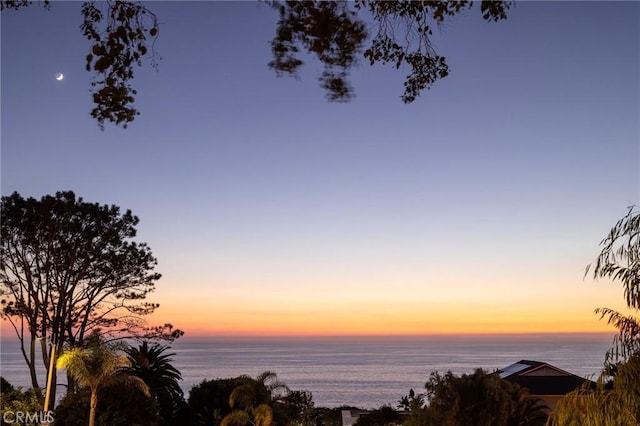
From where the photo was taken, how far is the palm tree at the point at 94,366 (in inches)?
819

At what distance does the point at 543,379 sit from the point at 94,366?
1925 cm

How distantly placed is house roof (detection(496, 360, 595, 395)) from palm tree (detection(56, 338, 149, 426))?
615 inches

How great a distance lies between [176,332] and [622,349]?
69.6 feet

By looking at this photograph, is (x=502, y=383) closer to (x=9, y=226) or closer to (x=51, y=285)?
(x=51, y=285)

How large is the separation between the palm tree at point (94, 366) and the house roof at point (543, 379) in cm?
1561

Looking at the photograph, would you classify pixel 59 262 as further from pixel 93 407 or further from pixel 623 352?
pixel 623 352

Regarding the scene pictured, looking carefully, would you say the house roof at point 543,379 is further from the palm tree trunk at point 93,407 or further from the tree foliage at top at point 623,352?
the tree foliage at top at point 623,352

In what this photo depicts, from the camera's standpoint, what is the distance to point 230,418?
24938mm

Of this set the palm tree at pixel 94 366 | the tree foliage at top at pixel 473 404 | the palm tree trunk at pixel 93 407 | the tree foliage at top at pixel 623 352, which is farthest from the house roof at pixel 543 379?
the tree foliage at top at pixel 623 352

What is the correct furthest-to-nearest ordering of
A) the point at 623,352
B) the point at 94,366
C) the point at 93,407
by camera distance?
the point at 94,366, the point at 93,407, the point at 623,352

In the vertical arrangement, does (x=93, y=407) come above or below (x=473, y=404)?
below

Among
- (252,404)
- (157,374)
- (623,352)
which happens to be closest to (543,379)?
(252,404)

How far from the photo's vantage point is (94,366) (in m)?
21.3

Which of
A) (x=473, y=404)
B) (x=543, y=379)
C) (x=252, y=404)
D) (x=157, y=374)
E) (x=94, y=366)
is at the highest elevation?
(x=94, y=366)
